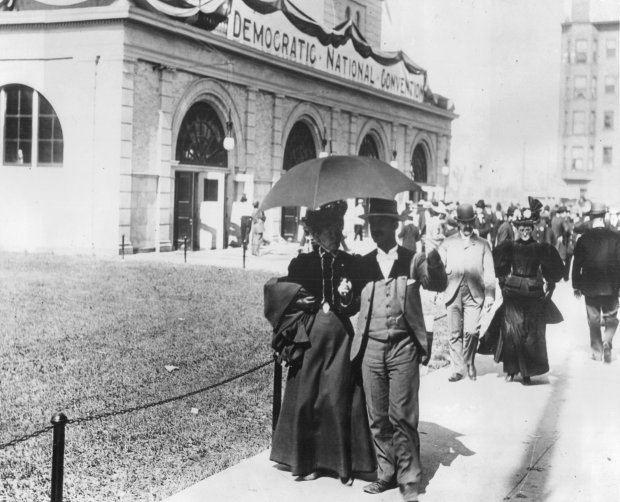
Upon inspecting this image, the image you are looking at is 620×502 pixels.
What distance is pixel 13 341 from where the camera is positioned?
970 cm

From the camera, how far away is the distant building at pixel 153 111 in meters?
18.0

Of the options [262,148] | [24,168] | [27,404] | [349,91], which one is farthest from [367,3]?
[27,404]

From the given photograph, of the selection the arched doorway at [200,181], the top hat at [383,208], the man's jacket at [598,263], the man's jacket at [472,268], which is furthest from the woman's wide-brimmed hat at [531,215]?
the arched doorway at [200,181]

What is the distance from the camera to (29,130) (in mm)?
18172

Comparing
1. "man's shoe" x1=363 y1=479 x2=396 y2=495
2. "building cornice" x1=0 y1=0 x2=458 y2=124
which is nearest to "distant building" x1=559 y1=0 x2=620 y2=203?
"building cornice" x1=0 y1=0 x2=458 y2=124

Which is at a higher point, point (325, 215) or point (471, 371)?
point (325, 215)

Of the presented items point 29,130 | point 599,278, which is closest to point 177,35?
point 29,130

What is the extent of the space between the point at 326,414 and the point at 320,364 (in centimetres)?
32

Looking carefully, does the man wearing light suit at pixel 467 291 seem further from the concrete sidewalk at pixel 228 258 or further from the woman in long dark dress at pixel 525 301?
the concrete sidewalk at pixel 228 258

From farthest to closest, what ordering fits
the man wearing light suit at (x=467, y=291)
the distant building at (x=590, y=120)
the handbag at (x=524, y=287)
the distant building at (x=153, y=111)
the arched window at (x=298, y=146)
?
the distant building at (x=590, y=120) < the arched window at (x=298, y=146) < the distant building at (x=153, y=111) < the man wearing light suit at (x=467, y=291) < the handbag at (x=524, y=287)

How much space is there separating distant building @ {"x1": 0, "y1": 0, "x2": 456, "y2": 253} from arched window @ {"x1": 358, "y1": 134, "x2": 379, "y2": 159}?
4242mm

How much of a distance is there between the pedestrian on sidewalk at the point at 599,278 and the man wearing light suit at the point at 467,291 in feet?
6.14

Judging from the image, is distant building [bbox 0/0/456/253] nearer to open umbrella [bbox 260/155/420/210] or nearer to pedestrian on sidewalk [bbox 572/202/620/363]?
pedestrian on sidewalk [bbox 572/202/620/363]

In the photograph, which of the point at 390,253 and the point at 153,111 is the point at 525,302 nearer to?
the point at 390,253
